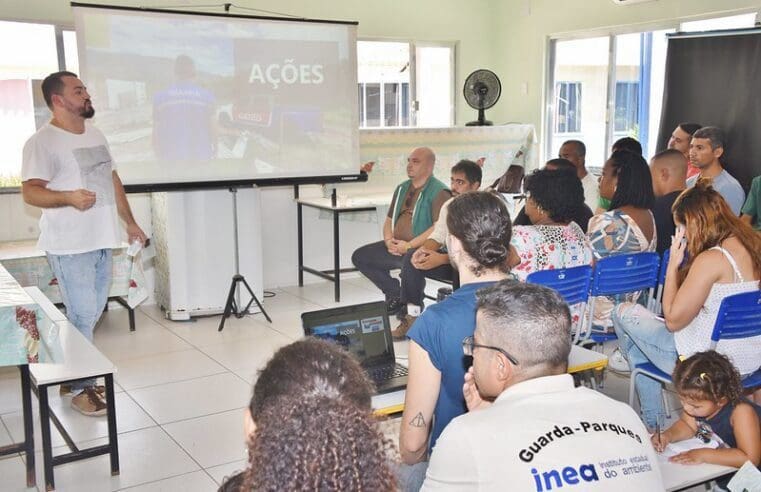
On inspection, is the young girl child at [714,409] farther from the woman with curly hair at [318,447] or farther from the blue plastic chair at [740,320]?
the woman with curly hair at [318,447]

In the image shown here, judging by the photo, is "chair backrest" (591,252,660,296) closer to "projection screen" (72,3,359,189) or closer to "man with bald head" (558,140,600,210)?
"man with bald head" (558,140,600,210)

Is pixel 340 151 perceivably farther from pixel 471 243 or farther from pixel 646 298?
pixel 471 243

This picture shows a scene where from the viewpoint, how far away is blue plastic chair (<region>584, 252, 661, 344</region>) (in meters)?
3.63

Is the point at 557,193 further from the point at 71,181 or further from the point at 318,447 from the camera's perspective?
the point at 318,447

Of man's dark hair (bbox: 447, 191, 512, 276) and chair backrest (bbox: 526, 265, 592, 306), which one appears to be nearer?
man's dark hair (bbox: 447, 191, 512, 276)

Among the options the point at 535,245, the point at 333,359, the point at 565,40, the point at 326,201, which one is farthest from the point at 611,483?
the point at 565,40

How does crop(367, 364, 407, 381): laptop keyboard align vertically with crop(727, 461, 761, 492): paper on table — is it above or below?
Answer: above

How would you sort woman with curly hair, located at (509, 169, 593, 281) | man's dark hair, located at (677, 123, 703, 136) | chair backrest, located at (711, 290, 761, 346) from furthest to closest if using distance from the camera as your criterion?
1. man's dark hair, located at (677, 123, 703, 136)
2. woman with curly hair, located at (509, 169, 593, 281)
3. chair backrest, located at (711, 290, 761, 346)

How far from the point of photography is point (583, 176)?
18.7 ft

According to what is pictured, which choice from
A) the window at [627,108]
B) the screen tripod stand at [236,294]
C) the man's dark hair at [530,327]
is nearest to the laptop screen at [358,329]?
the man's dark hair at [530,327]

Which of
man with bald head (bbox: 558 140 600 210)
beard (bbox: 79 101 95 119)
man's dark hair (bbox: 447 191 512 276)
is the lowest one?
man's dark hair (bbox: 447 191 512 276)

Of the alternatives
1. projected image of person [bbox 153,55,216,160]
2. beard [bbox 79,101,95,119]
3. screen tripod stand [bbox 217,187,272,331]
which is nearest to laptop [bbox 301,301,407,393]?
beard [bbox 79,101,95,119]

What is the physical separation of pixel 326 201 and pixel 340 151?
586 millimetres

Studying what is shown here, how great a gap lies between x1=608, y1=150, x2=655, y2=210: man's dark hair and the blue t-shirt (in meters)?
2.03
